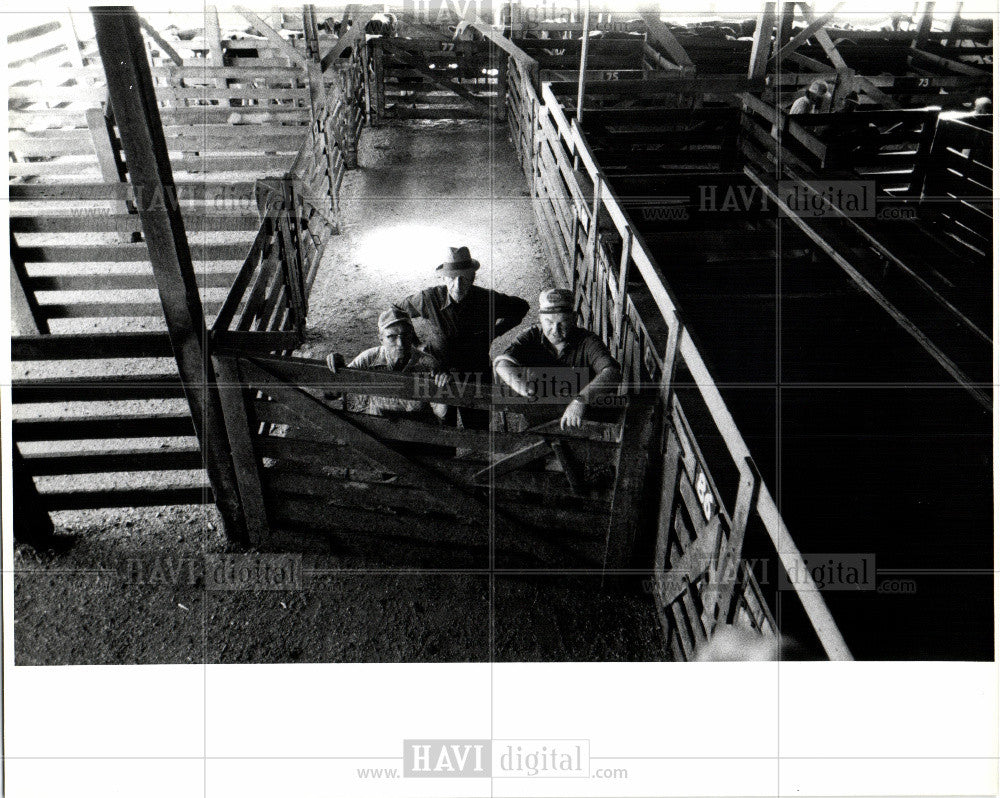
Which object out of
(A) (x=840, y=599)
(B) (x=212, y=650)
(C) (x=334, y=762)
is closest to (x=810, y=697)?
(A) (x=840, y=599)

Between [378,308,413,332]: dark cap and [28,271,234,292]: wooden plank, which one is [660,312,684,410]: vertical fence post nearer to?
[378,308,413,332]: dark cap

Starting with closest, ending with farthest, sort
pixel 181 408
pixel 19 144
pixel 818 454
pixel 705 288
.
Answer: pixel 818 454
pixel 705 288
pixel 181 408
pixel 19 144

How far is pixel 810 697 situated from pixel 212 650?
3.36m

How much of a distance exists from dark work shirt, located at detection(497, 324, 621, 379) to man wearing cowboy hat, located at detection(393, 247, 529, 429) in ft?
2.29

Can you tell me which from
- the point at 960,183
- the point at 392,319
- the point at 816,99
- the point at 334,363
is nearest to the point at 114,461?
the point at 334,363

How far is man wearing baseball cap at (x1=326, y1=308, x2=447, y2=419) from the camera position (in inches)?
183

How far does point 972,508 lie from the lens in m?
3.67

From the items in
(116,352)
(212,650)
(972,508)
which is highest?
(116,352)

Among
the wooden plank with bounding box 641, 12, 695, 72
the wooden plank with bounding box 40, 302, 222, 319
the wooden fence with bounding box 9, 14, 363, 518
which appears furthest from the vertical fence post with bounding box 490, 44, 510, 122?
the wooden plank with bounding box 40, 302, 222, 319

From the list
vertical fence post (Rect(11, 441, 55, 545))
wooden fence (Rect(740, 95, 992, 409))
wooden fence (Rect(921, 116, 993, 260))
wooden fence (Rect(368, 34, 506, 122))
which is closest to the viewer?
vertical fence post (Rect(11, 441, 55, 545))

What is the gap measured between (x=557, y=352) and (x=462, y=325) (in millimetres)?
972

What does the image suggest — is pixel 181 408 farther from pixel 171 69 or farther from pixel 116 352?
pixel 171 69

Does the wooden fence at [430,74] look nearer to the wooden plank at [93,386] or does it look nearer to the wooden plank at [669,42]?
the wooden plank at [669,42]

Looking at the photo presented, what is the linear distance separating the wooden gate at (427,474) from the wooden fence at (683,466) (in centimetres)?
30
